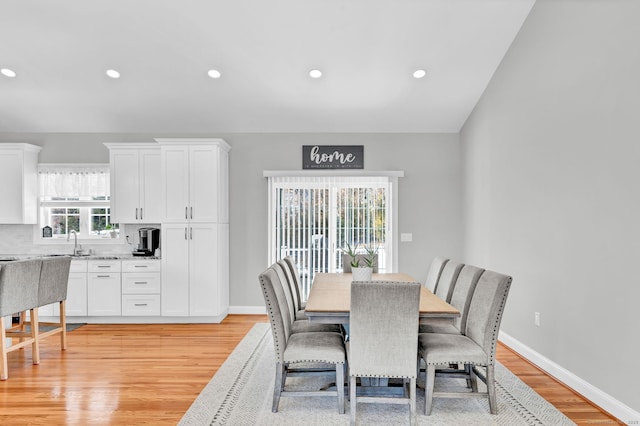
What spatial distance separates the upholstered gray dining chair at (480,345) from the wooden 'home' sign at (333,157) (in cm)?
308

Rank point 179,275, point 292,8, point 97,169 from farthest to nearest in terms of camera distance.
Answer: point 97,169 < point 179,275 < point 292,8

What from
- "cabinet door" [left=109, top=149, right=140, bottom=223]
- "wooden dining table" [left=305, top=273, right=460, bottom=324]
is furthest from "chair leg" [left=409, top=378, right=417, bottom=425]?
"cabinet door" [left=109, top=149, right=140, bottom=223]

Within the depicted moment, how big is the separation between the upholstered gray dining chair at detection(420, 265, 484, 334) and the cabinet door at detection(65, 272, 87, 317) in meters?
4.19

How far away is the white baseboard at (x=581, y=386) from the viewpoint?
250 cm

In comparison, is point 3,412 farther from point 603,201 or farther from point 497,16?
point 497,16

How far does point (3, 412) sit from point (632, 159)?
4.48m

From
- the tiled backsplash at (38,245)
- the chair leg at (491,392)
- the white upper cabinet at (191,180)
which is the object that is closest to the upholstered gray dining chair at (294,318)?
the chair leg at (491,392)

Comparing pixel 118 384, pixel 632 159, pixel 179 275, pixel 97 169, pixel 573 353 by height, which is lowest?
pixel 118 384

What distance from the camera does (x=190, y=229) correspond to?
5027 millimetres

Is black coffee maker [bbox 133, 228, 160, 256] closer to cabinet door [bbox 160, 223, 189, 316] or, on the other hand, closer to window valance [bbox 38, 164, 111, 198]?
cabinet door [bbox 160, 223, 189, 316]

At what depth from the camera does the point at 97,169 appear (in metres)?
5.50

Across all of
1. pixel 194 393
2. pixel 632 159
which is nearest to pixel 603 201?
pixel 632 159

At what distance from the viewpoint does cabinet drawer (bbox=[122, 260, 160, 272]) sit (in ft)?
16.4

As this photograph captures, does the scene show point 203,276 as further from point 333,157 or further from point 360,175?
point 360,175
